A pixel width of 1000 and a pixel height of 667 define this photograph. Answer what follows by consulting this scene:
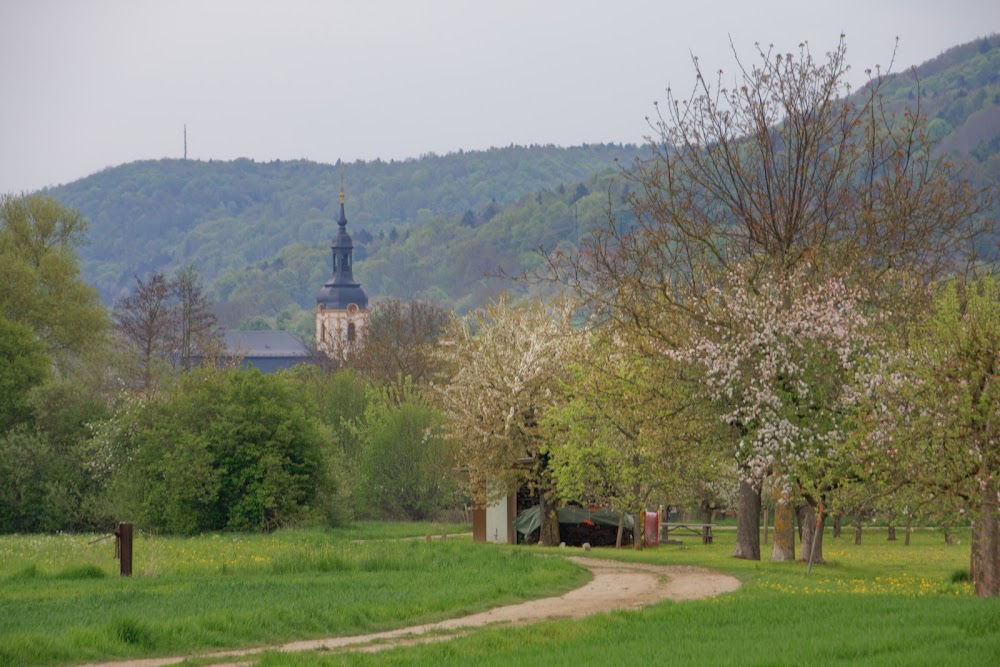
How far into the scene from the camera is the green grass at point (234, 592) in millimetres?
18562

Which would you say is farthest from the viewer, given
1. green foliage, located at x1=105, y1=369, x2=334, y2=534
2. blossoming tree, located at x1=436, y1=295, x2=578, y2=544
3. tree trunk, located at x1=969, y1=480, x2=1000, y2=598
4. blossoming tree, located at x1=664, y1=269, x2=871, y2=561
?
green foliage, located at x1=105, y1=369, x2=334, y2=534

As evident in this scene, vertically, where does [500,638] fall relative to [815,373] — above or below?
below

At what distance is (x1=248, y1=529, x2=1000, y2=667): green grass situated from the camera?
16188mm

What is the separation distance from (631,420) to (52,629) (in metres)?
22.7

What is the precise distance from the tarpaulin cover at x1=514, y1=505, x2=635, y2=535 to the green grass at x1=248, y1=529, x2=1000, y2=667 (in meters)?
21.8

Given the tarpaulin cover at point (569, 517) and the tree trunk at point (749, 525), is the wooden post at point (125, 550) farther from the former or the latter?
the tarpaulin cover at point (569, 517)

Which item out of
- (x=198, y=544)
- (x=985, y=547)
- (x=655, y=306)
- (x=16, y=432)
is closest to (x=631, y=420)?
(x=655, y=306)

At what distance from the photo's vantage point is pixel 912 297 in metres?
33.5

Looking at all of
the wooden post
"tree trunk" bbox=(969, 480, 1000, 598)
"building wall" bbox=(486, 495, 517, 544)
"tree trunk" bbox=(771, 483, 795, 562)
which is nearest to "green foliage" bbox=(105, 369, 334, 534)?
"building wall" bbox=(486, 495, 517, 544)

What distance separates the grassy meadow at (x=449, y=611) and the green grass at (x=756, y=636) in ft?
0.12

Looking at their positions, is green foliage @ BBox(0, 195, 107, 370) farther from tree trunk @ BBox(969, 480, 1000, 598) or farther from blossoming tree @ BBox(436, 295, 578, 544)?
tree trunk @ BBox(969, 480, 1000, 598)

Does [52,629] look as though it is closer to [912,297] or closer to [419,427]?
[912,297]

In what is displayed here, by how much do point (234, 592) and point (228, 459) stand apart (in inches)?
1023

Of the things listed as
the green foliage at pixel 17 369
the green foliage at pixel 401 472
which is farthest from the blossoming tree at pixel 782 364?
the green foliage at pixel 17 369
